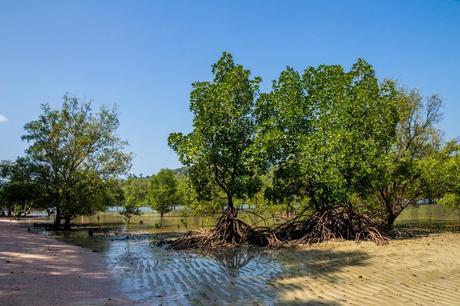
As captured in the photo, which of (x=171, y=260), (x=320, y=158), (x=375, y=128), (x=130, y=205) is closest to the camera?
(x=171, y=260)

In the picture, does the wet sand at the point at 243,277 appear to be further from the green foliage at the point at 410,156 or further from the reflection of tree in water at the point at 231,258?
the green foliage at the point at 410,156

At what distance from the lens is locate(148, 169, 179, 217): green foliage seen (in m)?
68.6

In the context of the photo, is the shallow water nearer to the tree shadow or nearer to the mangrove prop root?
the tree shadow

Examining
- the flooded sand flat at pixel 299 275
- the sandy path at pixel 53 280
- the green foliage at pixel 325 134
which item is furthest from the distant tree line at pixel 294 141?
the sandy path at pixel 53 280

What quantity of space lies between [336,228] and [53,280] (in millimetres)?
14567

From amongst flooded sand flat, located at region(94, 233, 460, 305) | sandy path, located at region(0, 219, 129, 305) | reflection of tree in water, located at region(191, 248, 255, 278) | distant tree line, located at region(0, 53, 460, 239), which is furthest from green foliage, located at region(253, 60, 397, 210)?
sandy path, located at region(0, 219, 129, 305)

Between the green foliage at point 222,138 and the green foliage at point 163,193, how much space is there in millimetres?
47812

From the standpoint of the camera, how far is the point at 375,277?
35.3 ft

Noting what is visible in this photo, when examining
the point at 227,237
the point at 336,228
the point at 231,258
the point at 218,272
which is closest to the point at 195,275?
the point at 218,272

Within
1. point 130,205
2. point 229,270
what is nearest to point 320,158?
point 229,270

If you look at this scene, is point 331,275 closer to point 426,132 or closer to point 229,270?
point 229,270

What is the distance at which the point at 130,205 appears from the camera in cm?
4378

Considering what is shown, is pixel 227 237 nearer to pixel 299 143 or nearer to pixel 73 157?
pixel 299 143

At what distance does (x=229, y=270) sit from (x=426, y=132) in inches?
885
